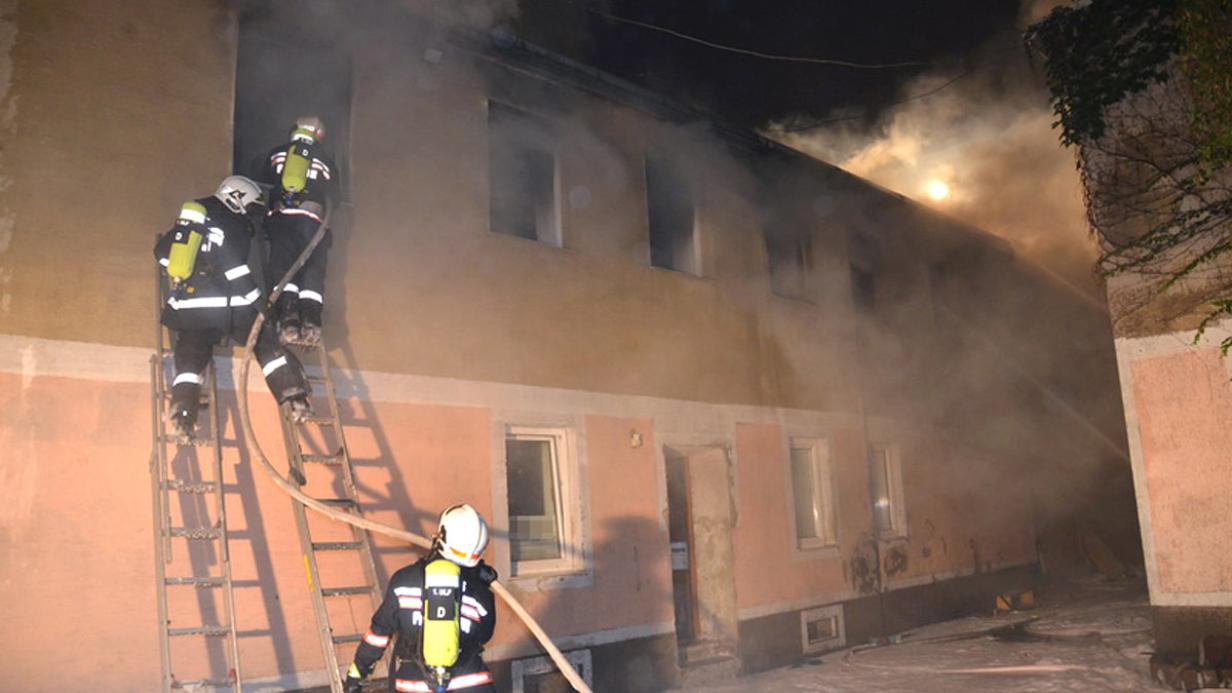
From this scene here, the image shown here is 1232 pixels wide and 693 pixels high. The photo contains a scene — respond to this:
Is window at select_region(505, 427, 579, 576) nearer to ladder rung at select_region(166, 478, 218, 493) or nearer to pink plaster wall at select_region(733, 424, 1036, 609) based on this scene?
pink plaster wall at select_region(733, 424, 1036, 609)

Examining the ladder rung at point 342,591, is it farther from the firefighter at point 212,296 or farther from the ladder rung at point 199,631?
the firefighter at point 212,296

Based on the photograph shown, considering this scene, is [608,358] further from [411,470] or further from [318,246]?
[318,246]

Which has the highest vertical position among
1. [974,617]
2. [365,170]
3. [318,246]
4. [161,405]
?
[365,170]

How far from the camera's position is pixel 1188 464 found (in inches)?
303

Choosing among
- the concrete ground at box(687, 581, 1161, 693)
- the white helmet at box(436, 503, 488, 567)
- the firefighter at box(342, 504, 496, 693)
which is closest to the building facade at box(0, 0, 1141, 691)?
the concrete ground at box(687, 581, 1161, 693)

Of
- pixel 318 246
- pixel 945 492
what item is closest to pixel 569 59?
pixel 318 246

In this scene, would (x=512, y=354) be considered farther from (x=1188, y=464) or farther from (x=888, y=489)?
(x=888, y=489)

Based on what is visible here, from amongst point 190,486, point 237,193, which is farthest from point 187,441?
point 237,193

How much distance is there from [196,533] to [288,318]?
1452 millimetres

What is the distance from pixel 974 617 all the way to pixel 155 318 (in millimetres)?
11766

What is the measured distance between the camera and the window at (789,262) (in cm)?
1138

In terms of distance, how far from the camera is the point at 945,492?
13.7 m

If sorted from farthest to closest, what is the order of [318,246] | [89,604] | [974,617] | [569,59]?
[974,617], [569,59], [318,246], [89,604]

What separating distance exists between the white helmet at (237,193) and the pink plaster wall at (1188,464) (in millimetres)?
7465
